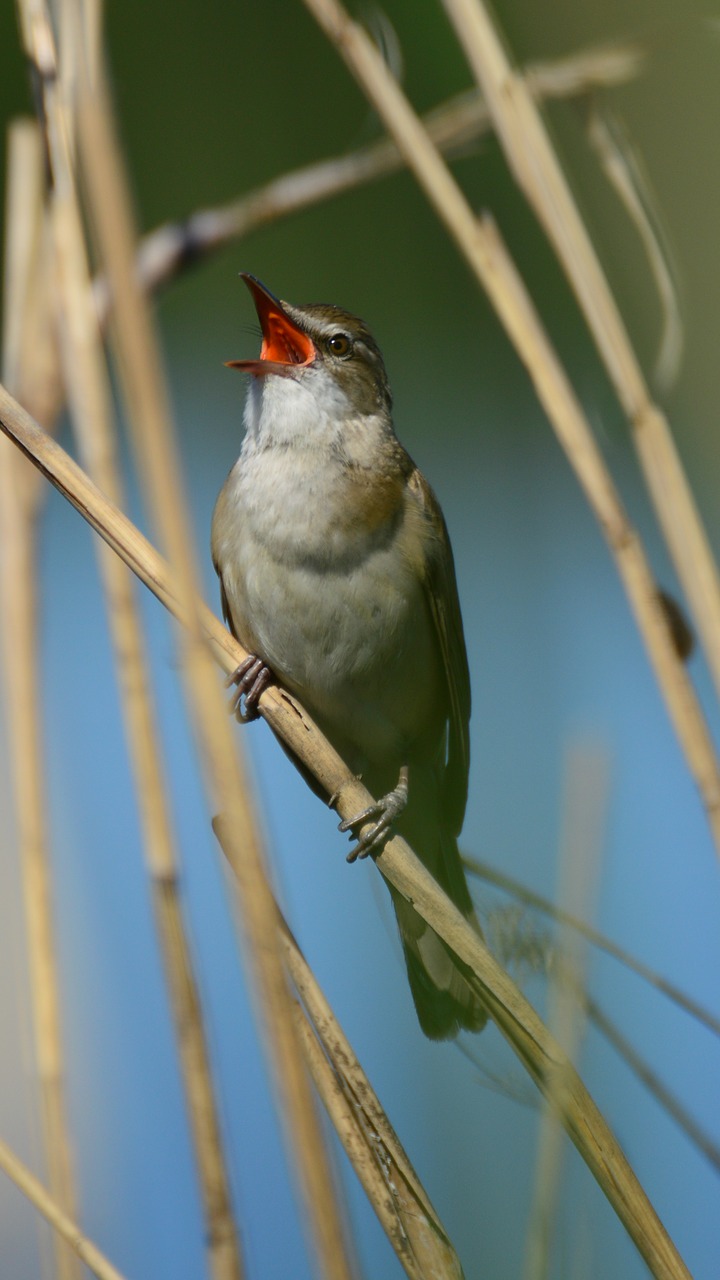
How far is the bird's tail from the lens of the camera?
2107 millimetres

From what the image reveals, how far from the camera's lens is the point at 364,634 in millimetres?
2416

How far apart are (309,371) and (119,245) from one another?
1463 millimetres

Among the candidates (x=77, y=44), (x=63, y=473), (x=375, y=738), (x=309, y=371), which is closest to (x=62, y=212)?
(x=77, y=44)

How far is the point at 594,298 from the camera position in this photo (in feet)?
5.03

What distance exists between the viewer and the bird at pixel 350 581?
2330 mm

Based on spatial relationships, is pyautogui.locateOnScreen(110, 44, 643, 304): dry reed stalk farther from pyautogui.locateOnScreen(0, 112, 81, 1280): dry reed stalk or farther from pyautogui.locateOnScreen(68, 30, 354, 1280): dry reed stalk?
pyautogui.locateOnScreen(68, 30, 354, 1280): dry reed stalk

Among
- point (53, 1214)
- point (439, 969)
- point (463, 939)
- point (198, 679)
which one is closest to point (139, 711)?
point (198, 679)

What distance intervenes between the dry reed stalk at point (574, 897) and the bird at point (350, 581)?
0.74 metres

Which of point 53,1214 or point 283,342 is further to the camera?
point 283,342

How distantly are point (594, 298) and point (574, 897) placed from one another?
30.9 inches

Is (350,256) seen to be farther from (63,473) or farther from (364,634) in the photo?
(63,473)

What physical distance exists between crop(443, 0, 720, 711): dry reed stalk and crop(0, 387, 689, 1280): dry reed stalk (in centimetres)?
45

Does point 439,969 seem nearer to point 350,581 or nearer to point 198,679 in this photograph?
point 350,581

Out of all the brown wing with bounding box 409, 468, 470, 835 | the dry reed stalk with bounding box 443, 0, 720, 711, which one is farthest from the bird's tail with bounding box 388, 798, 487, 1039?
the dry reed stalk with bounding box 443, 0, 720, 711
